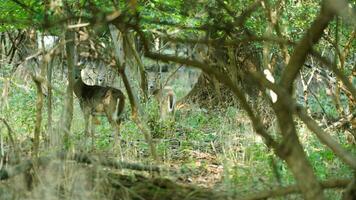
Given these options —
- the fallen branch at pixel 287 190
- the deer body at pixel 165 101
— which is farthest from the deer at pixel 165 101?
the fallen branch at pixel 287 190

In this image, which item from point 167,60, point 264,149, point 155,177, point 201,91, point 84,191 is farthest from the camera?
point 201,91

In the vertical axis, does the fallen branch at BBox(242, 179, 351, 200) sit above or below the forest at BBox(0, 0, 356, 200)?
below

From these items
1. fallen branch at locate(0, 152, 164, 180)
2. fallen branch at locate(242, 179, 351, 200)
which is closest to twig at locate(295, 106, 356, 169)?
fallen branch at locate(242, 179, 351, 200)

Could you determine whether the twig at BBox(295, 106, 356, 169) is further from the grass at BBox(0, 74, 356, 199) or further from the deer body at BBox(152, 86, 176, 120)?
the deer body at BBox(152, 86, 176, 120)

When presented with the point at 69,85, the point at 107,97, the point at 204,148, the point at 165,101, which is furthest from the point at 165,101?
the point at 69,85

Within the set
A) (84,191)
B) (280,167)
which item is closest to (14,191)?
(84,191)

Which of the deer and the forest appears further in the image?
the deer

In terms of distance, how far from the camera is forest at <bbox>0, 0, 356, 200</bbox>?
4156mm

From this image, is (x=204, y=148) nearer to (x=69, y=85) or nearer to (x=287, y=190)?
(x=69, y=85)

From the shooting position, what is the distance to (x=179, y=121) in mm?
12781

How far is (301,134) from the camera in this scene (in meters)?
8.79

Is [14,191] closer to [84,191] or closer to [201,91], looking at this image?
[84,191]

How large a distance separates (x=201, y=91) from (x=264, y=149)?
362 inches

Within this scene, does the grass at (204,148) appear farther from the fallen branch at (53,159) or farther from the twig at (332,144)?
the twig at (332,144)
